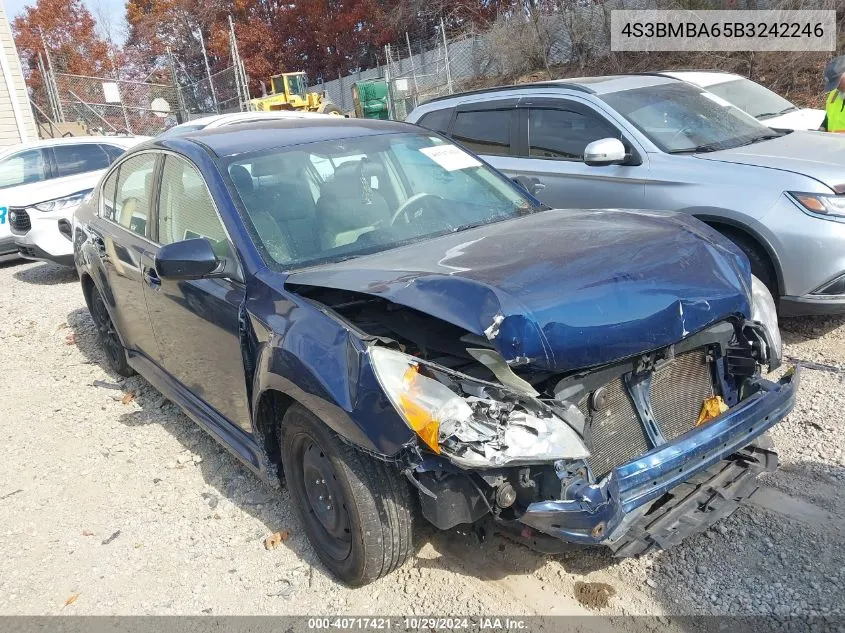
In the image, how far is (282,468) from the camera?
3.31m

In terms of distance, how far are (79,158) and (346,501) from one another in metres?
9.16

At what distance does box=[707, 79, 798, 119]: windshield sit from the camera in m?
8.19

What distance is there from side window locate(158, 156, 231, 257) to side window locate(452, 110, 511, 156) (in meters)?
3.61

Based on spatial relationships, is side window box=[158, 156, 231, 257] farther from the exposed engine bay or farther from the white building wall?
the white building wall

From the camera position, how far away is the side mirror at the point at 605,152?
18.0 ft

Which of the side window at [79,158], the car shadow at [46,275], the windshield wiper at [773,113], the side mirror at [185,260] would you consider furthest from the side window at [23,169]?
the windshield wiper at [773,113]

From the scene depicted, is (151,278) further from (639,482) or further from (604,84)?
(604,84)

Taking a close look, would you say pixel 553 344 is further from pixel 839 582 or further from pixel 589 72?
pixel 589 72

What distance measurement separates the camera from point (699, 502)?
9.09ft

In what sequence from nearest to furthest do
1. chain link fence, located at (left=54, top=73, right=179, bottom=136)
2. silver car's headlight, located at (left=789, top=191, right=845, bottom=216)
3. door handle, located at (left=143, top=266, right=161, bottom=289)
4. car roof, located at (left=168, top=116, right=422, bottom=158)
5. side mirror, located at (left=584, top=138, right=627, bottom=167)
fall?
car roof, located at (left=168, top=116, right=422, bottom=158), door handle, located at (left=143, top=266, right=161, bottom=289), silver car's headlight, located at (left=789, top=191, right=845, bottom=216), side mirror, located at (left=584, top=138, right=627, bottom=167), chain link fence, located at (left=54, top=73, right=179, bottom=136)

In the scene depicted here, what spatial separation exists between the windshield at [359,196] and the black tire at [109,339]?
2.53 m

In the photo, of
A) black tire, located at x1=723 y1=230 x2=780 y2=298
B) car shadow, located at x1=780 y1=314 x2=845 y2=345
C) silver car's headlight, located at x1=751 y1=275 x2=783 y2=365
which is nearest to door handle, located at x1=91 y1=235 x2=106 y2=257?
silver car's headlight, located at x1=751 y1=275 x2=783 y2=365

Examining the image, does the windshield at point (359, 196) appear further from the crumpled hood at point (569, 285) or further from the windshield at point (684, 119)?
the windshield at point (684, 119)

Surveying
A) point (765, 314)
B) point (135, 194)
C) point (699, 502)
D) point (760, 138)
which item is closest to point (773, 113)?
point (760, 138)
